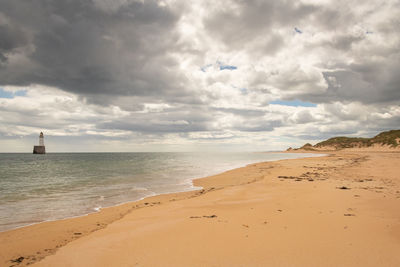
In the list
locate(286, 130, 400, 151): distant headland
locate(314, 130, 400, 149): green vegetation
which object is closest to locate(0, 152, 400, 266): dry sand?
locate(286, 130, 400, 151): distant headland

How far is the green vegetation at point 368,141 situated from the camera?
4158 inches

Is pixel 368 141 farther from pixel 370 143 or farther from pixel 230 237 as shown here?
pixel 230 237

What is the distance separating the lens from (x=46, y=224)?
8883 mm

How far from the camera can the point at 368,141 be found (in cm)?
12481

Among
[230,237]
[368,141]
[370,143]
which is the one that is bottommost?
[230,237]

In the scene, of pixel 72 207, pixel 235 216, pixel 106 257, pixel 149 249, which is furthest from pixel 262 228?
pixel 72 207

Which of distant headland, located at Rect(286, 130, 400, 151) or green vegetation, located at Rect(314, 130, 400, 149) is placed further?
green vegetation, located at Rect(314, 130, 400, 149)

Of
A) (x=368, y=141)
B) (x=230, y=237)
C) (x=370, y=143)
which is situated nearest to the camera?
(x=230, y=237)

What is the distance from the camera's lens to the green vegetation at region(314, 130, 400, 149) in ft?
346

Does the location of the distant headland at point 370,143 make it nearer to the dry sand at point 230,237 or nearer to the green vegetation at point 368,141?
the green vegetation at point 368,141

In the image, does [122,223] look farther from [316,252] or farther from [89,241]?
[316,252]

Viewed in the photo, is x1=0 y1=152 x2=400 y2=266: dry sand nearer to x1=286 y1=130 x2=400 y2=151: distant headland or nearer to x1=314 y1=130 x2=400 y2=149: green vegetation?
x1=286 y1=130 x2=400 y2=151: distant headland

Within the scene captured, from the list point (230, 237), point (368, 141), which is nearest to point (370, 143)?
point (368, 141)

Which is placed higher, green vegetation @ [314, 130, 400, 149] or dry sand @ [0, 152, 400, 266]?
green vegetation @ [314, 130, 400, 149]
